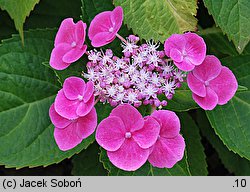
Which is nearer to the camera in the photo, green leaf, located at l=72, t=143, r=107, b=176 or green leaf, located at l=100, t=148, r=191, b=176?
green leaf, located at l=100, t=148, r=191, b=176

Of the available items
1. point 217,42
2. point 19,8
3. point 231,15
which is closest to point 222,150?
point 217,42

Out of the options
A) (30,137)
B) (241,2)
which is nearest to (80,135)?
(30,137)

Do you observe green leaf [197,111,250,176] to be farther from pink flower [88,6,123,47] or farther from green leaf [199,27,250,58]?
pink flower [88,6,123,47]

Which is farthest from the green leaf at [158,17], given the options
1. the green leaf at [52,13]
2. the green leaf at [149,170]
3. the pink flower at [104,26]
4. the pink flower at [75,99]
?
the green leaf at [52,13]

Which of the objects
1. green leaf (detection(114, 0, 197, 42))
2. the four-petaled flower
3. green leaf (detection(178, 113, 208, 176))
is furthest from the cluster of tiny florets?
green leaf (detection(178, 113, 208, 176))

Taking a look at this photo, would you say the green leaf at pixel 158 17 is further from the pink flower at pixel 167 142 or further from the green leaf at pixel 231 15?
the pink flower at pixel 167 142

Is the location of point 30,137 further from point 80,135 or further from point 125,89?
point 125,89
